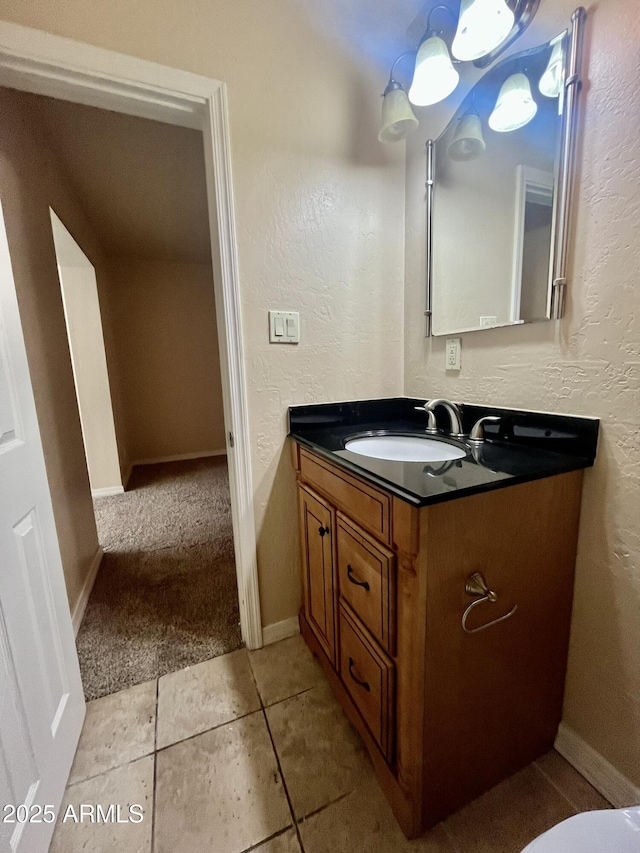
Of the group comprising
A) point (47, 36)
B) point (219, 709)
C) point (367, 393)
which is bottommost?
point (219, 709)

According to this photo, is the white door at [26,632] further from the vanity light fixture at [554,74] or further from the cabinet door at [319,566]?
the vanity light fixture at [554,74]

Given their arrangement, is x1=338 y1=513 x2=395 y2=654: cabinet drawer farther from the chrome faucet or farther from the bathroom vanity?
the chrome faucet

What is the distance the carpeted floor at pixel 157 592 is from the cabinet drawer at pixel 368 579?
77cm

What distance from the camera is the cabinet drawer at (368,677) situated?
82cm

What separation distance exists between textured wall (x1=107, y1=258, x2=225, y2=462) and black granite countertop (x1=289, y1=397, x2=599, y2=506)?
3185 mm


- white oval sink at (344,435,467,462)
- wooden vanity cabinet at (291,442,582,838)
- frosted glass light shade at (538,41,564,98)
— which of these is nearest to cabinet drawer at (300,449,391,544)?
wooden vanity cabinet at (291,442,582,838)

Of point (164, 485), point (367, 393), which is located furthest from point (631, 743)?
point (164, 485)

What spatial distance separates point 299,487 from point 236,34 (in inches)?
58.5

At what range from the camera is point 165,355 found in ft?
13.0

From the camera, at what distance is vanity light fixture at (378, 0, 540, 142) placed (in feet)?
3.03

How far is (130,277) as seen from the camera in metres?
3.72

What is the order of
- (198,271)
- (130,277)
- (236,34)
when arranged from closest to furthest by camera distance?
(236,34), (130,277), (198,271)

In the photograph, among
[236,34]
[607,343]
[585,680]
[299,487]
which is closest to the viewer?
[607,343]

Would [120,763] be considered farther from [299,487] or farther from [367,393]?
[367,393]
